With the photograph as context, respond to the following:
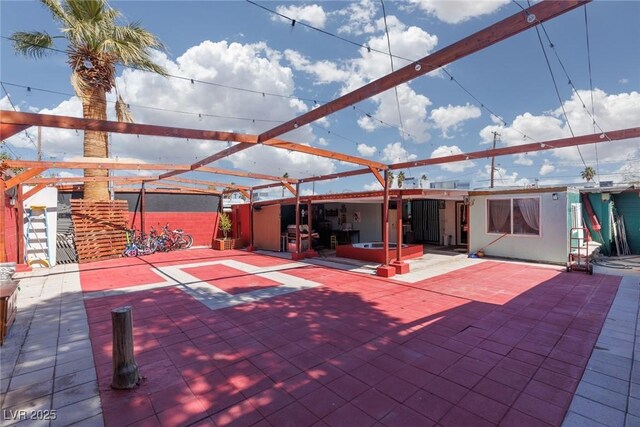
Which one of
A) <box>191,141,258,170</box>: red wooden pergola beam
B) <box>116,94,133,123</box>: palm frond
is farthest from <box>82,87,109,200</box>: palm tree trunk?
<box>191,141,258,170</box>: red wooden pergola beam

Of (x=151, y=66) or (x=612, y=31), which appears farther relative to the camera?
(x=151, y=66)

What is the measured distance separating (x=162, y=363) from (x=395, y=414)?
8.04 feet

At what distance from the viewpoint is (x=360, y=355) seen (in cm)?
323

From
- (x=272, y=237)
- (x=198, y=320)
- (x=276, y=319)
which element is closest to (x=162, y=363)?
(x=198, y=320)

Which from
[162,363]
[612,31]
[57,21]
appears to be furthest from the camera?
[57,21]

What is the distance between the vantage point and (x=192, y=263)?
9578 millimetres

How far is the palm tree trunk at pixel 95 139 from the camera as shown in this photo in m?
9.11

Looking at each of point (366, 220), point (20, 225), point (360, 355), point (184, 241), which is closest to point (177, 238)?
point (184, 241)

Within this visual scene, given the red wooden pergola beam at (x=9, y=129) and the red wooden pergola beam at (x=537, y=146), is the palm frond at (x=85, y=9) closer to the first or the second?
the red wooden pergola beam at (x=9, y=129)

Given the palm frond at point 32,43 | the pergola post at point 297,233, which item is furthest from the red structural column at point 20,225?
the pergola post at point 297,233

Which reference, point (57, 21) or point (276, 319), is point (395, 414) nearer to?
point (276, 319)

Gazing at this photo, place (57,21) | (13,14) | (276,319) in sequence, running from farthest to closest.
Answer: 1. (57,21)
2. (13,14)
3. (276,319)

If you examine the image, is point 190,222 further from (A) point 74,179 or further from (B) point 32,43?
(B) point 32,43

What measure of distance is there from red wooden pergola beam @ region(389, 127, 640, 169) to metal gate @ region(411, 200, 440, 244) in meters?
5.83
